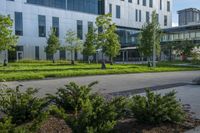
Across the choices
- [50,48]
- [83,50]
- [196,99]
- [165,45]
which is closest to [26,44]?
[50,48]

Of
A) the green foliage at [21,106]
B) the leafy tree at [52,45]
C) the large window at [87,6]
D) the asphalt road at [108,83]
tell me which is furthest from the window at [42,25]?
the green foliage at [21,106]

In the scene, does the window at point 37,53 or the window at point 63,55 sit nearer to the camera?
the window at point 37,53

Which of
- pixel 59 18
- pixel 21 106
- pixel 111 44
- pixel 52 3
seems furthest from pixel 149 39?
pixel 21 106

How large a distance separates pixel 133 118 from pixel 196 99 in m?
4.81

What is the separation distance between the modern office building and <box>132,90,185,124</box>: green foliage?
50.8m

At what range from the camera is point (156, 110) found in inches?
262

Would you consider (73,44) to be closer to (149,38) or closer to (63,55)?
(63,55)

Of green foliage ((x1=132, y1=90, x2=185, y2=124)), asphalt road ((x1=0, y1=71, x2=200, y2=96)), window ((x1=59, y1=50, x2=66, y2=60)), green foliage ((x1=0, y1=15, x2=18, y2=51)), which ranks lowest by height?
asphalt road ((x1=0, y1=71, x2=200, y2=96))

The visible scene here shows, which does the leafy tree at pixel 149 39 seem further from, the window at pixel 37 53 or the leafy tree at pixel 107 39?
the window at pixel 37 53

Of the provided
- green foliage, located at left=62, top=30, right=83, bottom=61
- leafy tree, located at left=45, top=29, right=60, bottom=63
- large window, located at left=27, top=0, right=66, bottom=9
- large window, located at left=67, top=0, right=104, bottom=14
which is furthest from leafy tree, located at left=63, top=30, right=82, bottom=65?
large window, located at left=67, top=0, right=104, bottom=14

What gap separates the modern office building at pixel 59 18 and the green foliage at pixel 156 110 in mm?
50821

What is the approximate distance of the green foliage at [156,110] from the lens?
6660 mm

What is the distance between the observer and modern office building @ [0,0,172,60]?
2240 inches

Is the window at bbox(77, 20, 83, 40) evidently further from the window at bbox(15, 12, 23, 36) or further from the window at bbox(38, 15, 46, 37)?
the window at bbox(15, 12, 23, 36)
